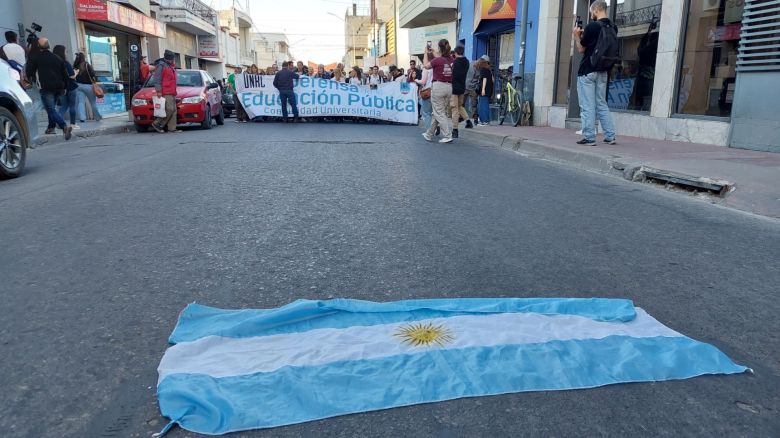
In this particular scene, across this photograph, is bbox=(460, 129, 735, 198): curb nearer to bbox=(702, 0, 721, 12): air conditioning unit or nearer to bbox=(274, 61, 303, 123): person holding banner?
bbox=(702, 0, 721, 12): air conditioning unit

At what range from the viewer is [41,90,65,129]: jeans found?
11.7 m

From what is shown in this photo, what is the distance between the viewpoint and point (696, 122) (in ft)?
30.7

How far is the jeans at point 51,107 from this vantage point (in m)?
11.7

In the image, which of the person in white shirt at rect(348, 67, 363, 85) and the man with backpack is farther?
the person in white shirt at rect(348, 67, 363, 85)

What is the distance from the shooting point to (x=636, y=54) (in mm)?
11398

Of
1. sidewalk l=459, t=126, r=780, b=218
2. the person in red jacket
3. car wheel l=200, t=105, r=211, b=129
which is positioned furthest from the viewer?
car wheel l=200, t=105, r=211, b=129

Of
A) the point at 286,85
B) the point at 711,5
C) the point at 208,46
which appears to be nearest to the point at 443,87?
A: the point at 711,5

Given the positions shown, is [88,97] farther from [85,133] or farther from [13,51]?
[85,133]

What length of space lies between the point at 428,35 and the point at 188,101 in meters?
17.7

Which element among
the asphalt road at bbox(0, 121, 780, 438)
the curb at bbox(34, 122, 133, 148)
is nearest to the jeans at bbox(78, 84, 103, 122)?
the curb at bbox(34, 122, 133, 148)

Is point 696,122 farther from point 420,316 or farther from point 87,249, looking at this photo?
point 87,249

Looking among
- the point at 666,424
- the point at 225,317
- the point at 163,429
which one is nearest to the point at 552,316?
the point at 666,424

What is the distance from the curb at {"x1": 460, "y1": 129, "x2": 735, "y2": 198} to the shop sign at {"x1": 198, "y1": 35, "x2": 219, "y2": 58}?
3552cm

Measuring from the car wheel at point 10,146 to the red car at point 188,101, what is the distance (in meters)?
6.63
